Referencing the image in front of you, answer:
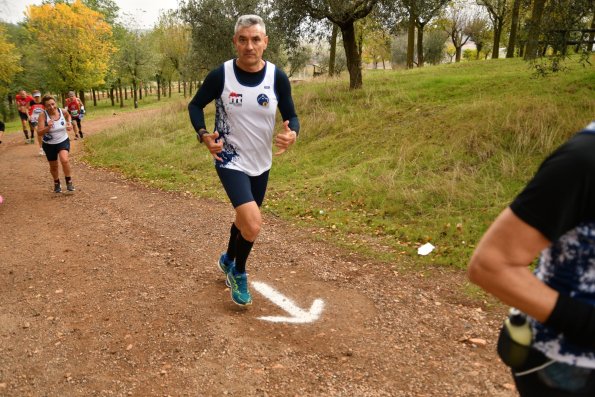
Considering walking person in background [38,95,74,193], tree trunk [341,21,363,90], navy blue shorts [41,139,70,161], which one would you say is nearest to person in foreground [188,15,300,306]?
walking person in background [38,95,74,193]

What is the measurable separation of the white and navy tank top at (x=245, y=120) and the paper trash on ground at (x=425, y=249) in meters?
2.73

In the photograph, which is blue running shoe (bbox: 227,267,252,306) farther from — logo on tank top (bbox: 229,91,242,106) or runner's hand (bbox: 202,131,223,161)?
logo on tank top (bbox: 229,91,242,106)

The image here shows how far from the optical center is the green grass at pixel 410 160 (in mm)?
6551

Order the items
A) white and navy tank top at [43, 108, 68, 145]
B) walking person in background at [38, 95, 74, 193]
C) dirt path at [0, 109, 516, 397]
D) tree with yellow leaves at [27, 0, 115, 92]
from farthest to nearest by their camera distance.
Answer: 1. tree with yellow leaves at [27, 0, 115, 92]
2. white and navy tank top at [43, 108, 68, 145]
3. walking person in background at [38, 95, 74, 193]
4. dirt path at [0, 109, 516, 397]

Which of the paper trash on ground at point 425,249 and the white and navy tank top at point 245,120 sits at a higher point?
the white and navy tank top at point 245,120

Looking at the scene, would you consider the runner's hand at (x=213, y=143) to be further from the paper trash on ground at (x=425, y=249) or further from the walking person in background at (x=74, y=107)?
the walking person in background at (x=74, y=107)

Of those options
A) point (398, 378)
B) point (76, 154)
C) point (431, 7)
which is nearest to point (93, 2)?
point (76, 154)

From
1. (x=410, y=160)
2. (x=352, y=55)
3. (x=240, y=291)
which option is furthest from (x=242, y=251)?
(x=352, y=55)

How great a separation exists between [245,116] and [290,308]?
1922mm

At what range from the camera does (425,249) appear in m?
5.82

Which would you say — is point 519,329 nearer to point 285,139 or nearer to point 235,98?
point 285,139

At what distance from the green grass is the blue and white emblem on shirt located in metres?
2.70

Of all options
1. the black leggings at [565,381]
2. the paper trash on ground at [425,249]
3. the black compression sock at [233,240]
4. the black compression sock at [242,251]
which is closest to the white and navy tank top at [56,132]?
the black compression sock at [233,240]

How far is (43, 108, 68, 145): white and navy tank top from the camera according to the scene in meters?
8.99
